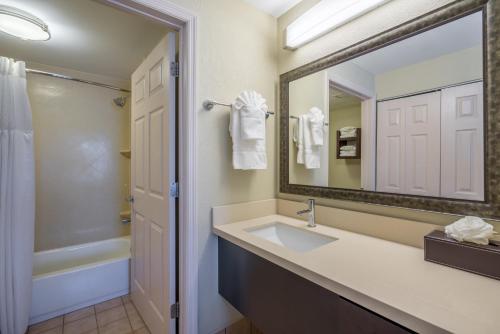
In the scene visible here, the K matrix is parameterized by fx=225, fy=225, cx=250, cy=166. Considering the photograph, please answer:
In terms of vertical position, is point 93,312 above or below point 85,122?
below

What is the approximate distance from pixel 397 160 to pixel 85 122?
2.98 metres

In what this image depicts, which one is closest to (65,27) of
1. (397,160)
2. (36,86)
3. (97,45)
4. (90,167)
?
(97,45)

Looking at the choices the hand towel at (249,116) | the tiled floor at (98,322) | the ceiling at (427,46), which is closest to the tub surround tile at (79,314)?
the tiled floor at (98,322)

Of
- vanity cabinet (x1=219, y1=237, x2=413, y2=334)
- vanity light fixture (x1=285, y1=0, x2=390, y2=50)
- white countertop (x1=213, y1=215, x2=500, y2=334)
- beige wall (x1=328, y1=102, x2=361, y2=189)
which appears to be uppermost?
vanity light fixture (x1=285, y1=0, x2=390, y2=50)

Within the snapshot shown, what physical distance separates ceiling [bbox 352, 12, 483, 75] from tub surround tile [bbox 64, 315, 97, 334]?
2.51 metres

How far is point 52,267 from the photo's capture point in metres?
2.21

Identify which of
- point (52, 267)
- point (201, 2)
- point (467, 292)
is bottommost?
point (52, 267)

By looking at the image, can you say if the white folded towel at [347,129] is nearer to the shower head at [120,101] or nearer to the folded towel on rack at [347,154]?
the folded towel on rack at [347,154]

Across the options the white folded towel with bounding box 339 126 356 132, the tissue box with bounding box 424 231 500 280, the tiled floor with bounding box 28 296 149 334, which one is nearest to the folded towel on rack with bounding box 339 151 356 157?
the white folded towel with bounding box 339 126 356 132

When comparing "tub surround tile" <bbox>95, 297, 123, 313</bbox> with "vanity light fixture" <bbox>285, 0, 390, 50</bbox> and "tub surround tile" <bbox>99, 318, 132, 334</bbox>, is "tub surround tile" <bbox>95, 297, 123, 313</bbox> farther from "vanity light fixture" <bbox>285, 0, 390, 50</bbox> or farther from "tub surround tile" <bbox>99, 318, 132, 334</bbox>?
"vanity light fixture" <bbox>285, 0, 390, 50</bbox>

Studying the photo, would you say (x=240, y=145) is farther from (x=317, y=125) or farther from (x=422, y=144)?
(x=422, y=144)

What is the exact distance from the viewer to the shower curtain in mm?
1438

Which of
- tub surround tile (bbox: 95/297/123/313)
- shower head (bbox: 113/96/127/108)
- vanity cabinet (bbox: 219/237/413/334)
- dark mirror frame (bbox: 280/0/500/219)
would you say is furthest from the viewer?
shower head (bbox: 113/96/127/108)

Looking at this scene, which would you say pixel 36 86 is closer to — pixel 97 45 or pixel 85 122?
pixel 85 122
